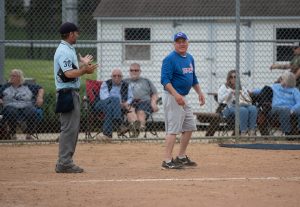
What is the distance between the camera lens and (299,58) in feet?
57.8

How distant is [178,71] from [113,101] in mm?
4228

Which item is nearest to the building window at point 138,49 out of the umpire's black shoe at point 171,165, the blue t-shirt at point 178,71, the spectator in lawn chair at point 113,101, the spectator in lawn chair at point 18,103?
the spectator in lawn chair at point 113,101

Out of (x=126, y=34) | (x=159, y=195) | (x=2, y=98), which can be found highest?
(x=126, y=34)

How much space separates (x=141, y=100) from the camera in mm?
16891

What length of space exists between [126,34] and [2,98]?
451cm

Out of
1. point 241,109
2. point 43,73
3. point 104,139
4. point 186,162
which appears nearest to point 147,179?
point 186,162

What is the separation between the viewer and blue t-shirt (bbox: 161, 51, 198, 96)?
12.1 metres

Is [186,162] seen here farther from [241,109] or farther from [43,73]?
[43,73]

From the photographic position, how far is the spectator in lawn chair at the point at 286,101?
1655 cm

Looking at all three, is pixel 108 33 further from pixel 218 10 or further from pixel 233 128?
pixel 233 128

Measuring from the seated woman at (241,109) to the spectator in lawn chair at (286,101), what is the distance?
1.47ft

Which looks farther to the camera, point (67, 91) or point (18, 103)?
point (18, 103)

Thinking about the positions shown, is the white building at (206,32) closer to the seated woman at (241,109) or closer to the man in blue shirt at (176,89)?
the seated woman at (241,109)

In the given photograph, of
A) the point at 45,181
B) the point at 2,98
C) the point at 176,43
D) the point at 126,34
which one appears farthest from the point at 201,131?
the point at 45,181
